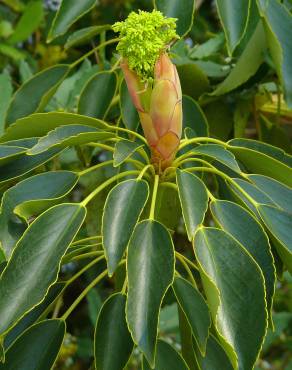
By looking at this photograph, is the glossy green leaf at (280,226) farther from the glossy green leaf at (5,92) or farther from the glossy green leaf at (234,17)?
the glossy green leaf at (5,92)

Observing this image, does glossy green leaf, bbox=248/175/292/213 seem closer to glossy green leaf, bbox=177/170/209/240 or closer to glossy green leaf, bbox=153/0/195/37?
glossy green leaf, bbox=177/170/209/240

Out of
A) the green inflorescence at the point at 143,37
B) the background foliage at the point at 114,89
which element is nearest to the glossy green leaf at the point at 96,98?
the background foliage at the point at 114,89

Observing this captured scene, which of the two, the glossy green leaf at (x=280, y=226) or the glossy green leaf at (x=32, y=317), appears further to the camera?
the glossy green leaf at (x=32, y=317)

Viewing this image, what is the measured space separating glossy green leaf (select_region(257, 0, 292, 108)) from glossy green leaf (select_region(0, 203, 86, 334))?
395 millimetres

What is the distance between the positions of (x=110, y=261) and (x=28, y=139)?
0.83 ft

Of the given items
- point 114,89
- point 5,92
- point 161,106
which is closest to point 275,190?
point 161,106

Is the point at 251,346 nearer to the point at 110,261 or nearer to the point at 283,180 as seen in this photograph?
the point at 110,261

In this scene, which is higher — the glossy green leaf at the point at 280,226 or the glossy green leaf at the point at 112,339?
the glossy green leaf at the point at 280,226

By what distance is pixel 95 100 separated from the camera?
128cm

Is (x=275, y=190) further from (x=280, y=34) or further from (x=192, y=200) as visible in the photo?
(x=280, y=34)

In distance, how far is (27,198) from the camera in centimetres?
96

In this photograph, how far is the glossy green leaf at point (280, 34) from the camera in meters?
1.13

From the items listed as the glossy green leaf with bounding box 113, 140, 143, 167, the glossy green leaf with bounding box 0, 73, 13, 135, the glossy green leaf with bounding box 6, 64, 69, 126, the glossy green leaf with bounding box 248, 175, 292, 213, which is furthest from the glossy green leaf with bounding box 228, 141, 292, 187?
the glossy green leaf with bounding box 0, 73, 13, 135

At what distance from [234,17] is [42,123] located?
12.7 inches
